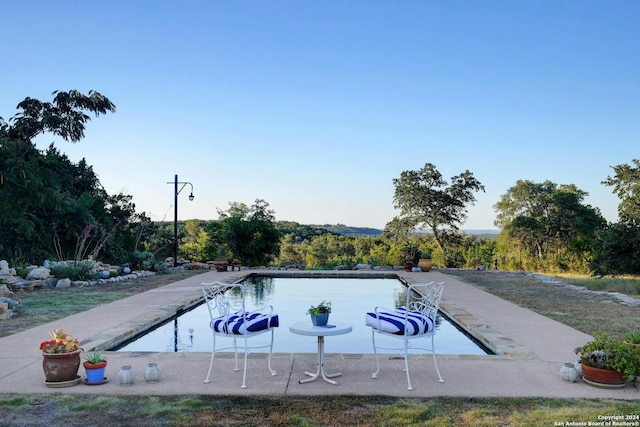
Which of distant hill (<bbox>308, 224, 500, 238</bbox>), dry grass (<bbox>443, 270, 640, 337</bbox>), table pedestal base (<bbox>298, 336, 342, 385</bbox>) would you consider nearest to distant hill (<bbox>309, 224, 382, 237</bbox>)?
distant hill (<bbox>308, 224, 500, 238</bbox>)

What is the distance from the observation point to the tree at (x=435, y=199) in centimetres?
2377

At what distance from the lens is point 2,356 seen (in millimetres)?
4996

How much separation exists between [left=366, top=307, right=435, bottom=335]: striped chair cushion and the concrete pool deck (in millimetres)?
397

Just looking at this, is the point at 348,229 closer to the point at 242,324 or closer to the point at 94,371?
the point at 242,324

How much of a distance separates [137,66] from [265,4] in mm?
4221

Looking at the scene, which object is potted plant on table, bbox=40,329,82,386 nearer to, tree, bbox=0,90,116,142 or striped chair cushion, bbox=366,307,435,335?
striped chair cushion, bbox=366,307,435,335

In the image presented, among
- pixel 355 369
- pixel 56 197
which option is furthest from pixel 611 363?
pixel 56 197

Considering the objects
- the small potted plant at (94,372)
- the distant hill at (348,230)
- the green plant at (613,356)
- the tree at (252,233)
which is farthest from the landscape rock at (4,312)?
the distant hill at (348,230)

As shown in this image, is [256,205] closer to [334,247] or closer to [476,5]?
[476,5]

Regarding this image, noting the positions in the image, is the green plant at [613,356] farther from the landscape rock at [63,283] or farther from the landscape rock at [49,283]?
the landscape rock at [49,283]

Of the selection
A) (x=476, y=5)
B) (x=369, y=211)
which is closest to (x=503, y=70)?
(x=476, y=5)

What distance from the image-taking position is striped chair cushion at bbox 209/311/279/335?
13.9 feet

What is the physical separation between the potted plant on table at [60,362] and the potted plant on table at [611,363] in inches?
160

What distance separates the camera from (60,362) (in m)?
4.07
